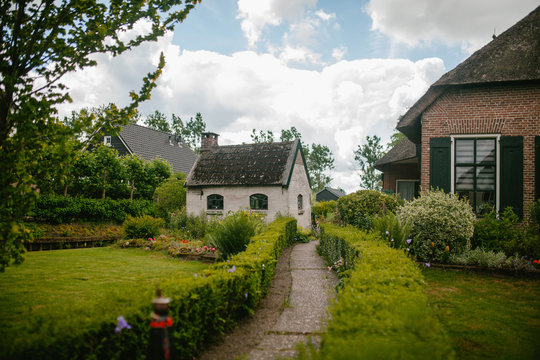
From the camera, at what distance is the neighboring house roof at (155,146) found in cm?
2634

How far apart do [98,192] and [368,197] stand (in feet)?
49.3

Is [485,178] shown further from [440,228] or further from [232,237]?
[232,237]

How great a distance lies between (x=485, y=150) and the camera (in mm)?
9688

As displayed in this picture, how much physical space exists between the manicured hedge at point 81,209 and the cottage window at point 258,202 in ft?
19.5

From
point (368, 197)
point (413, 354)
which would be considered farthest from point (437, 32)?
point (413, 354)

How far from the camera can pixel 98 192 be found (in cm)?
1803

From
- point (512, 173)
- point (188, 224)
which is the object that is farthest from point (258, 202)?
point (512, 173)

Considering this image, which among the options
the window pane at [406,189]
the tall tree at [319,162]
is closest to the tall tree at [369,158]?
the tall tree at [319,162]

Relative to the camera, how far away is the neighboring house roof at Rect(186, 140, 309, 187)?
18641mm

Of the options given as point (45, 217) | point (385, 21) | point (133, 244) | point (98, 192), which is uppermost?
point (385, 21)

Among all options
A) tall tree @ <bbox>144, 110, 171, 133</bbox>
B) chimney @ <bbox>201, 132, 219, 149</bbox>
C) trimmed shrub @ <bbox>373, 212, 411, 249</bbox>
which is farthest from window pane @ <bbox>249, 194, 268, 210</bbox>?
tall tree @ <bbox>144, 110, 171, 133</bbox>

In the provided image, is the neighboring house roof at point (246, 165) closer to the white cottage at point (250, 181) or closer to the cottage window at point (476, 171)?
the white cottage at point (250, 181)

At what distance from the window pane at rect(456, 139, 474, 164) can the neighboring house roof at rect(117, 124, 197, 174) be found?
64.3ft

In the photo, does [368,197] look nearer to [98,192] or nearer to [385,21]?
[385,21]
